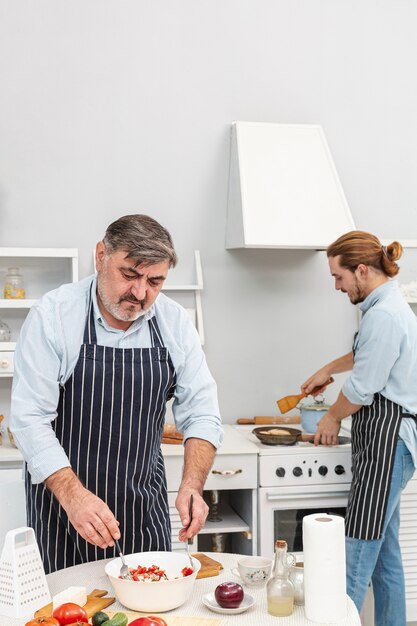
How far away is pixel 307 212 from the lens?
3611 millimetres

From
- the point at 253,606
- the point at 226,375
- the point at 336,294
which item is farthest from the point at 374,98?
the point at 253,606

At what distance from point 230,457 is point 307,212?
3.92 feet

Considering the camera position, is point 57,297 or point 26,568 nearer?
point 26,568

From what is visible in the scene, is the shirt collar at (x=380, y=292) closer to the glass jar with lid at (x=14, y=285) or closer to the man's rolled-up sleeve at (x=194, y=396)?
the man's rolled-up sleeve at (x=194, y=396)

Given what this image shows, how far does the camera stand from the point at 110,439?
7.25 feet

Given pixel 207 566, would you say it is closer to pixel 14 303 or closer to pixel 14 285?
pixel 14 303

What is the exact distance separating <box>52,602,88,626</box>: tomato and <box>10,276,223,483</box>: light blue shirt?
424 mm

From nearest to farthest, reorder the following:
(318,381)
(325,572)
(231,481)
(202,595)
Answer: (325,572) → (202,595) → (231,481) → (318,381)

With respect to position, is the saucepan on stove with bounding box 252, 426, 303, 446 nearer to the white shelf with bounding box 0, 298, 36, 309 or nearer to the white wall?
the white wall

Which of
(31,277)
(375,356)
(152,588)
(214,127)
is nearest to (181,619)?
(152,588)

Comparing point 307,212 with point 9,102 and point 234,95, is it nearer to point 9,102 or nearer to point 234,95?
point 234,95

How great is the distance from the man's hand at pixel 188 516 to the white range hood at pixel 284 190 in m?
1.68

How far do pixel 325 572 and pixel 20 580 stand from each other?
2.20ft

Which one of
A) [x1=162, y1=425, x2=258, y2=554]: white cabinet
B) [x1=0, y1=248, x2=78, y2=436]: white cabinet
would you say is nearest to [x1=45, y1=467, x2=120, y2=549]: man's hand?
[x1=162, y1=425, x2=258, y2=554]: white cabinet
